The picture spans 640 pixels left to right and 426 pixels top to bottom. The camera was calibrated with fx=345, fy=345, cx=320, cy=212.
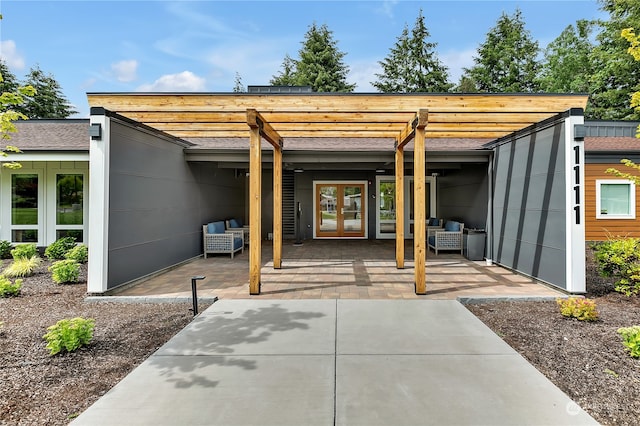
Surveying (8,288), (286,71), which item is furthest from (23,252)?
(286,71)

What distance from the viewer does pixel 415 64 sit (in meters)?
27.8

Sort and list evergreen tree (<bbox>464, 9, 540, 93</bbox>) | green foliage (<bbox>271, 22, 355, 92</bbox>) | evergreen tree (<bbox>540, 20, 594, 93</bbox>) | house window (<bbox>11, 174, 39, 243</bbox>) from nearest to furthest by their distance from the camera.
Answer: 1. house window (<bbox>11, 174, 39, 243</bbox>)
2. evergreen tree (<bbox>540, 20, 594, 93</bbox>)
3. evergreen tree (<bbox>464, 9, 540, 93</bbox>)
4. green foliage (<bbox>271, 22, 355, 92</bbox>)

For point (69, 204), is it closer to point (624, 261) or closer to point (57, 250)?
point (57, 250)

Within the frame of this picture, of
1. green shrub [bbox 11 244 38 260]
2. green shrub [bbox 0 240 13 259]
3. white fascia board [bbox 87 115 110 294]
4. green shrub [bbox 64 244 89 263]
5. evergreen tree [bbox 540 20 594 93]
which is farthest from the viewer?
evergreen tree [bbox 540 20 594 93]

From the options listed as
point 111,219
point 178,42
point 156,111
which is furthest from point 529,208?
point 178,42

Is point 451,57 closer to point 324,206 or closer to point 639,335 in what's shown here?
point 324,206

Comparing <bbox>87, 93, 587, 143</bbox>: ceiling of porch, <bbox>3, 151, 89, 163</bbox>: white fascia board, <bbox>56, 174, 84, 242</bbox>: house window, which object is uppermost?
<bbox>87, 93, 587, 143</bbox>: ceiling of porch

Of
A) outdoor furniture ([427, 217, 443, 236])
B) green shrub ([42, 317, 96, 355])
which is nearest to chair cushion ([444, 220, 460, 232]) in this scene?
outdoor furniture ([427, 217, 443, 236])

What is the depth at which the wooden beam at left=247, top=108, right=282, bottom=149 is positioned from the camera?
508 cm

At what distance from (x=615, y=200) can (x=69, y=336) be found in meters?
13.2

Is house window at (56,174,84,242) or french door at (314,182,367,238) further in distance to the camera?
french door at (314,182,367,238)

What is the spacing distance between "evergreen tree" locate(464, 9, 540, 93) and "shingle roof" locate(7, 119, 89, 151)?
27039mm

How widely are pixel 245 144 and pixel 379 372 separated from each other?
7.73 meters

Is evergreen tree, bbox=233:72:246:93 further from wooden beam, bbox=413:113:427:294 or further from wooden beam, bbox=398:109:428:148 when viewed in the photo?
wooden beam, bbox=413:113:427:294
